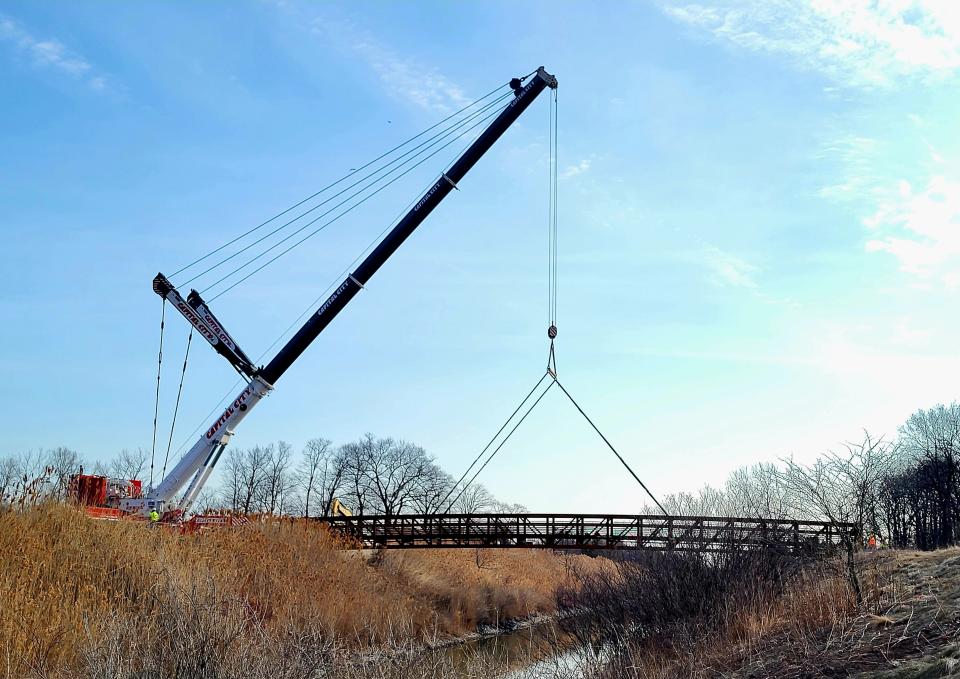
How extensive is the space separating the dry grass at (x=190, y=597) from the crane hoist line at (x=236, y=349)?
3786 mm

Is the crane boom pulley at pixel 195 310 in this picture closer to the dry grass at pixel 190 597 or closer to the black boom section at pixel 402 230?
the black boom section at pixel 402 230

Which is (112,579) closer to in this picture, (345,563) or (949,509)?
(345,563)

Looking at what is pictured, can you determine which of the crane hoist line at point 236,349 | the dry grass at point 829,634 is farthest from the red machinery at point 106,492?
the dry grass at point 829,634

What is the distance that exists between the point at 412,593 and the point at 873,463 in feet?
70.1

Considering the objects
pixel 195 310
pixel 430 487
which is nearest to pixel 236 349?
pixel 195 310

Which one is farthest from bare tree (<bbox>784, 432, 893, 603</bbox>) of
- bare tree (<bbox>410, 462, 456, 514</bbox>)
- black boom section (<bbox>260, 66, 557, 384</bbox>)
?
bare tree (<bbox>410, 462, 456, 514</bbox>)

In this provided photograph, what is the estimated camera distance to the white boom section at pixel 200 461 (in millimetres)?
29375

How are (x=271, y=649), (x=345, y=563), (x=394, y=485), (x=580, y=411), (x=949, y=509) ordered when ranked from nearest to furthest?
1. (x=271, y=649)
2. (x=580, y=411)
3. (x=345, y=563)
4. (x=949, y=509)
5. (x=394, y=485)

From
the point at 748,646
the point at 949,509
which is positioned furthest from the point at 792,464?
the point at 949,509

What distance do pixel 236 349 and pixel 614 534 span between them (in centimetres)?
1579

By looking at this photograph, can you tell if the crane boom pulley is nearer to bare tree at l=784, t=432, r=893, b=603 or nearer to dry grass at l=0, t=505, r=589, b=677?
dry grass at l=0, t=505, r=589, b=677

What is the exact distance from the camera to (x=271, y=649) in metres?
11.7

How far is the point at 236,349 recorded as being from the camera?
99.0ft

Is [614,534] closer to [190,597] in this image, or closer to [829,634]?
[829,634]
